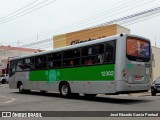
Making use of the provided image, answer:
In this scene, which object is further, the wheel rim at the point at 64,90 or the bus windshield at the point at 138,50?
the wheel rim at the point at 64,90

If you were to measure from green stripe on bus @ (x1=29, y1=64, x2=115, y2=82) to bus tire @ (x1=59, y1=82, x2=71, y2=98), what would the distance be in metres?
0.37

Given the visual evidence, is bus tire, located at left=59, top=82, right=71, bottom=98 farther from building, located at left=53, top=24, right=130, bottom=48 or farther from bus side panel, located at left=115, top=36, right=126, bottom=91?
building, located at left=53, top=24, right=130, bottom=48

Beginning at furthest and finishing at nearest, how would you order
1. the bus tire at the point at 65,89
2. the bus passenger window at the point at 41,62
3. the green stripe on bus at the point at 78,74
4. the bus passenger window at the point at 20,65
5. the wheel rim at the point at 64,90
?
the bus passenger window at the point at 20,65 → the bus passenger window at the point at 41,62 → the wheel rim at the point at 64,90 → the bus tire at the point at 65,89 → the green stripe on bus at the point at 78,74

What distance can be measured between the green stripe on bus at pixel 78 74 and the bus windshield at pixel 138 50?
1.12 metres

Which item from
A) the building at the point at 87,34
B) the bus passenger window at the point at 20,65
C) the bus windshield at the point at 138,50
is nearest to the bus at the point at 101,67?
the bus windshield at the point at 138,50

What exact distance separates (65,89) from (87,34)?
17.8 m

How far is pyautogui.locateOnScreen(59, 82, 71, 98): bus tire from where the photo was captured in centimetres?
1844

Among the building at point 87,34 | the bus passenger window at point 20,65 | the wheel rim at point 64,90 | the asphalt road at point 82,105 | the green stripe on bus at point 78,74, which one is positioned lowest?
the asphalt road at point 82,105

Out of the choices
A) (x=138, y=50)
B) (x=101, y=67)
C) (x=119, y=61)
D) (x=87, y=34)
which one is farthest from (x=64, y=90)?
(x=87, y=34)

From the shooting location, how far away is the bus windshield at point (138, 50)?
606 inches

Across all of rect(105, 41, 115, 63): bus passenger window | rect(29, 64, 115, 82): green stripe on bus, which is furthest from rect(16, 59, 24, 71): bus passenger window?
rect(105, 41, 115, 63): bus passenger window

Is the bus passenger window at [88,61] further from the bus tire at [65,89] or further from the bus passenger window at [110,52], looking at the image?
the bus tire at [65,89]

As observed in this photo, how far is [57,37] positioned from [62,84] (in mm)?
21922

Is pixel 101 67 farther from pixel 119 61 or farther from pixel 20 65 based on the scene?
pixel 20 65
